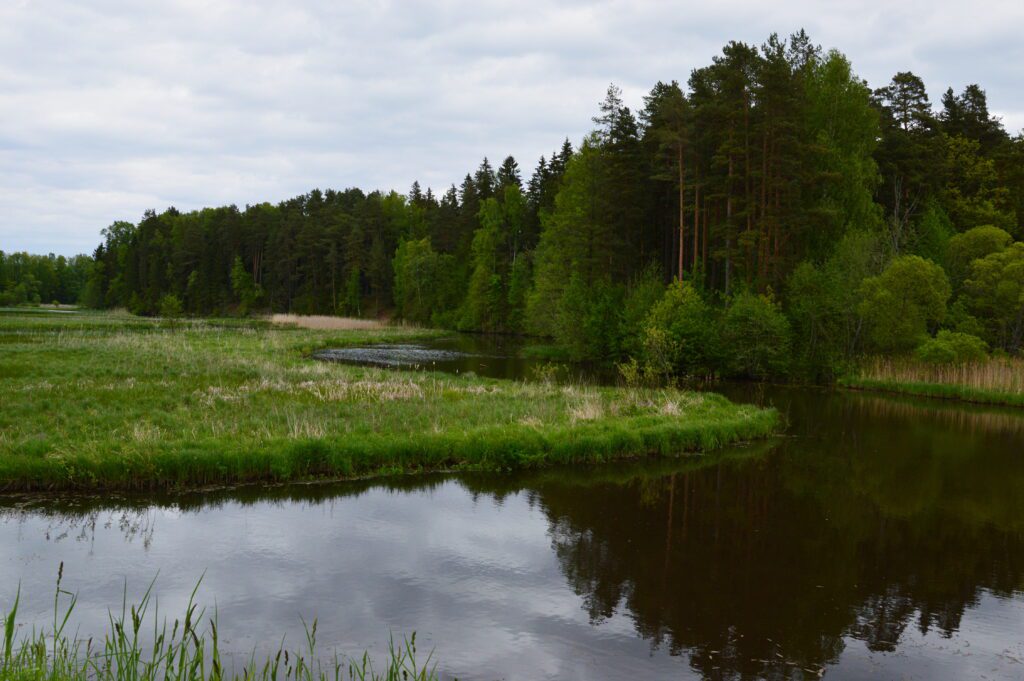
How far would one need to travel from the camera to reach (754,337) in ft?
125

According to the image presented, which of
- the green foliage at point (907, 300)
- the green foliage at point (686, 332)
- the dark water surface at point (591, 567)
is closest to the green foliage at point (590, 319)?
the green foliage at point (686, 332)

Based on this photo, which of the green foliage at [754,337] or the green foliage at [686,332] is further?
the green foliage at [686,332]

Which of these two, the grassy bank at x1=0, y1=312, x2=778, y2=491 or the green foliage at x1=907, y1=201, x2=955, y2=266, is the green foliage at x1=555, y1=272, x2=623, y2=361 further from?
the green foliage at x1=907, y1=201, x2=955, y2=266

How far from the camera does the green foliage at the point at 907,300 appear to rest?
1420 inches

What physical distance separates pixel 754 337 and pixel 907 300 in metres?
7.99

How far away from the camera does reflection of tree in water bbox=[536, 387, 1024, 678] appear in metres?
9.87

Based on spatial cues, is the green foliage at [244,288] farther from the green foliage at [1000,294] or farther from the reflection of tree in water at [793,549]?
the reflection of tree in water at [793,549]

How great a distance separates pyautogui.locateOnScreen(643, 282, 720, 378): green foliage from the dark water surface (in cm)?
1984

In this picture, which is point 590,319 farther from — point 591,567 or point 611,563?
point 591,567

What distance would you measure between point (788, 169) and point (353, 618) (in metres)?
36.5

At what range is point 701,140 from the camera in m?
43.7

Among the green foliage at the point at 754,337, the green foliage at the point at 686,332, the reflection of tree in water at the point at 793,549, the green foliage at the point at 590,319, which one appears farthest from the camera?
the green foliage at the point at 590,319

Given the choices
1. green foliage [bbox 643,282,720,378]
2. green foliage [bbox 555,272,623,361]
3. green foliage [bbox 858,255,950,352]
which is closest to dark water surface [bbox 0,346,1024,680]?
green foliage [bbox 858,255,950,352]

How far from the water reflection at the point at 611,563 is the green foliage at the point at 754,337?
19.1m
